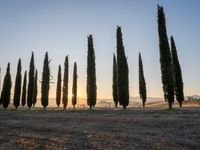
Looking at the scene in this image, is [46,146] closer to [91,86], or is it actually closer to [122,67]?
[122,67]

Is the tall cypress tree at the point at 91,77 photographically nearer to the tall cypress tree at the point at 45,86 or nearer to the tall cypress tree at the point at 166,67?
the tall cypress tree at the point at 166,67

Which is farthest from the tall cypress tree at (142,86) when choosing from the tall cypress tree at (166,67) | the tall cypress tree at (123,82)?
the tall cypress tree at (166,67)

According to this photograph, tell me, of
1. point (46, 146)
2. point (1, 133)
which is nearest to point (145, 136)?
point (46, 146)

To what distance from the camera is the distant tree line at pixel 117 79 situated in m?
33.0

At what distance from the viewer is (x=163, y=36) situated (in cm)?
3375

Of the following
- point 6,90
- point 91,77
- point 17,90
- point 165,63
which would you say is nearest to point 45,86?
point 17,90

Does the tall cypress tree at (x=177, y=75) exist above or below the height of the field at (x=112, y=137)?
above

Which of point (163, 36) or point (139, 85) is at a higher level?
point (163, 36)

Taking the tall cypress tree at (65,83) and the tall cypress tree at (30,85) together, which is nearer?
the tall cypress tree at (30,85)

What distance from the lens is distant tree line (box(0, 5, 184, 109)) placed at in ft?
108

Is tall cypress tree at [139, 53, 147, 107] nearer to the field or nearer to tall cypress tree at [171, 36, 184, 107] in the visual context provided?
tall cypress tree at [171, 36, 184, 107]

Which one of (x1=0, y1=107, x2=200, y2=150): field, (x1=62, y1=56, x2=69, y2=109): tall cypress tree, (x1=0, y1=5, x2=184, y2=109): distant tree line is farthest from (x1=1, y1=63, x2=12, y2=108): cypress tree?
(x1=0, y1=107, x2=200, y2=150): field

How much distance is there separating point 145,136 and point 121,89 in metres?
23.4

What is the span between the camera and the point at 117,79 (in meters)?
37.0
